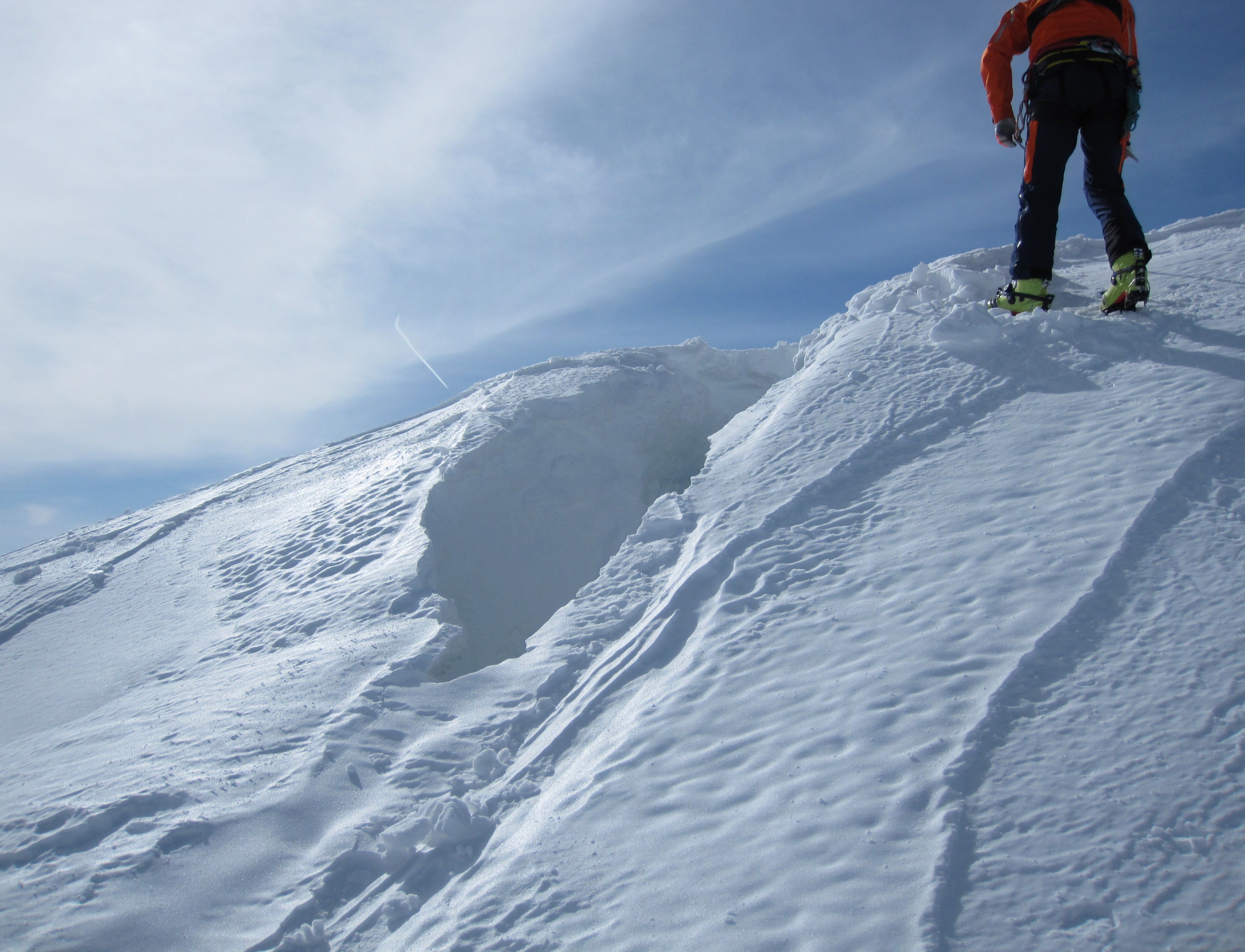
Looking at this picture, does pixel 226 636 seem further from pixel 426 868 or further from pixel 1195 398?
pixel 1195 398

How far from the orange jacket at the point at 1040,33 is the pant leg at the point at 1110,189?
446 mm

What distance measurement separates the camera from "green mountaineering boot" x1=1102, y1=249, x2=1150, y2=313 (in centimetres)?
371

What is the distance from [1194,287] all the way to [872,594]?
9.82 ft

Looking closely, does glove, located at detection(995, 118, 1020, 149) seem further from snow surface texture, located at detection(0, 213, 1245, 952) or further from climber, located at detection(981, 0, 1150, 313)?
snow surface texture, located at detection(0, 213, 1245, 952)

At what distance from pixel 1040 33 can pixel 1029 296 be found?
1.47 meters

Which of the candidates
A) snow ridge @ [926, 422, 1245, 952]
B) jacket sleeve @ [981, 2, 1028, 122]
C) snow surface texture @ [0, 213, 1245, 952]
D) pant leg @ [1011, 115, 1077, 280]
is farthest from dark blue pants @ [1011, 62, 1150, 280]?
snow ridge @ [926, 422, 1245, 952]

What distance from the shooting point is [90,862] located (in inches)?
90.4

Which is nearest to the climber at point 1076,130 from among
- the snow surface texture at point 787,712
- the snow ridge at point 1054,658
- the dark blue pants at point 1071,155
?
the dark blue pants at point 1071,155

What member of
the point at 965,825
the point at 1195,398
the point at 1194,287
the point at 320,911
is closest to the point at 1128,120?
the point at 1194,287

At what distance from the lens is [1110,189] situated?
390 cm

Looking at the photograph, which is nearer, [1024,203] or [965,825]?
[965,825]

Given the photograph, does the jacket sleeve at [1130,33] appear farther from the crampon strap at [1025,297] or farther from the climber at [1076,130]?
the crampon strap at [1025,297]

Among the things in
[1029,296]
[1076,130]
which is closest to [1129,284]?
[1029,296]

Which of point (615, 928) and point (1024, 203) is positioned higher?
point (1024, 203)
